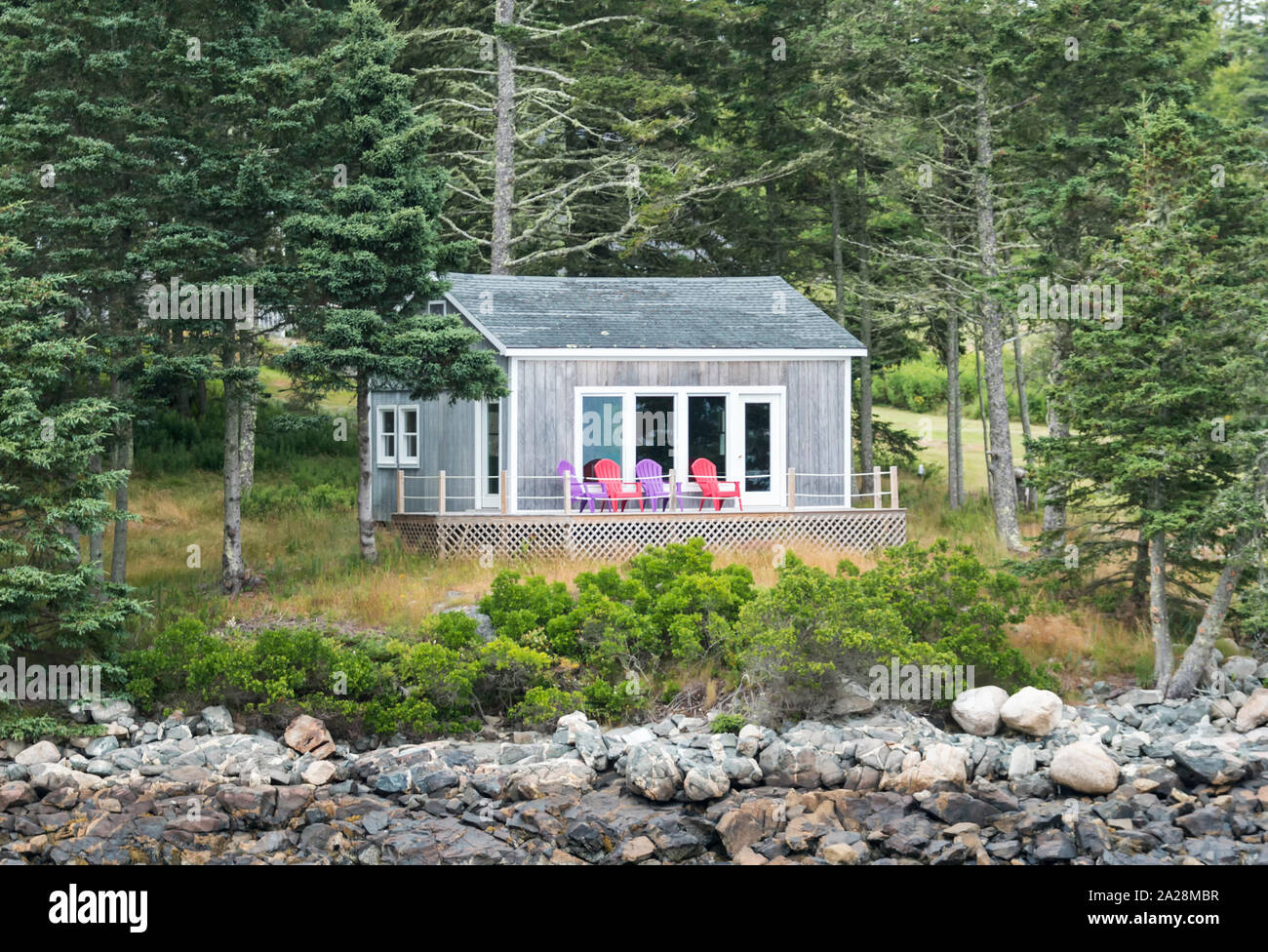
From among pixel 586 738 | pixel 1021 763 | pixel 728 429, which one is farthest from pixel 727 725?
pixel 728 429

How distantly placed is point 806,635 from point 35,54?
11.5 metres

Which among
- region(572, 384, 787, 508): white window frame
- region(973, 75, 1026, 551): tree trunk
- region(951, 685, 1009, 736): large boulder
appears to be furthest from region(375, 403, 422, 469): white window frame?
region(951, 685, 1009, 736): large boulder

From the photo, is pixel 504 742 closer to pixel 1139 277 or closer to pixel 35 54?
pixel 1139 277

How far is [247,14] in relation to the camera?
54.7 feet

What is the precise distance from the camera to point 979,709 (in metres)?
13.0

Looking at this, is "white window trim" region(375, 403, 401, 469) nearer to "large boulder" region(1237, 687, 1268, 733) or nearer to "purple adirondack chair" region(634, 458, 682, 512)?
"purple adirondack chair" region(634, 458, 682, 512)

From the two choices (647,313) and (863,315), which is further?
(863,315)

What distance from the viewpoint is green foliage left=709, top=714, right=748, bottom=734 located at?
12.8m

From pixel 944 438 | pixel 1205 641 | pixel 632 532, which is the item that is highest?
pixel 944 438

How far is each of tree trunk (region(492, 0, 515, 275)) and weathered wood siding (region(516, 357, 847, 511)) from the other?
→ 217 inches

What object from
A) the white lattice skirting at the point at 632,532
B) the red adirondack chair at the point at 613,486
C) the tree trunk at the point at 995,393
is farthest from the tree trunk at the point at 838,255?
the red adirondack chair at the point at 613,486

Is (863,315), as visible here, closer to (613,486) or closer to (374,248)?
(613,486)

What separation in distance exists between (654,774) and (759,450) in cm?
988

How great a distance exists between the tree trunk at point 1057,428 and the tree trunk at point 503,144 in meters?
10.7
